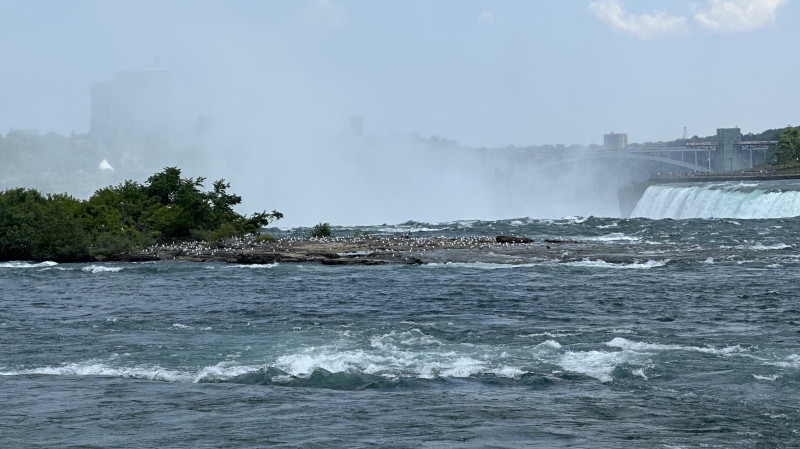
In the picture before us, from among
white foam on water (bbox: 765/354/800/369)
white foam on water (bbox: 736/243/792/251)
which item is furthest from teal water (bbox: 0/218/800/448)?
white foam on water (bbox: 736/243/792/251)

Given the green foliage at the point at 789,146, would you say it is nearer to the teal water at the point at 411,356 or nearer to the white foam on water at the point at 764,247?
the white foam on water at the point at 764,247

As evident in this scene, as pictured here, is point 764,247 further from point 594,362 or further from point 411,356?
point 411,356

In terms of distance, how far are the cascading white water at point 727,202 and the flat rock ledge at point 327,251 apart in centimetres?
3985

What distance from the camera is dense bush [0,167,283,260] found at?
221ft

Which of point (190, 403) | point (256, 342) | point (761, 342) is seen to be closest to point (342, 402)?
point (190, 403)

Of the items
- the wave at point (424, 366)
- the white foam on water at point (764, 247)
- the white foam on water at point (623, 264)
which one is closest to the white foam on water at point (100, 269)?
the white foam on water at point (623, 264)

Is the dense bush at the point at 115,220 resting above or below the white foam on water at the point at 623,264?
above

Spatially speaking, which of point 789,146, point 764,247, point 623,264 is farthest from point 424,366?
point 789,146

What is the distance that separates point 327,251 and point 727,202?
187 feet

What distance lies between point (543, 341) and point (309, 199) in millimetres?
165890

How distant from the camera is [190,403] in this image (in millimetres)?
27656

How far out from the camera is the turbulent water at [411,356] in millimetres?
24703

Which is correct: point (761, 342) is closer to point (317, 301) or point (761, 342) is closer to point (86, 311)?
point (317, 301)

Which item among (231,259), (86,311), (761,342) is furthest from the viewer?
(231,259)
